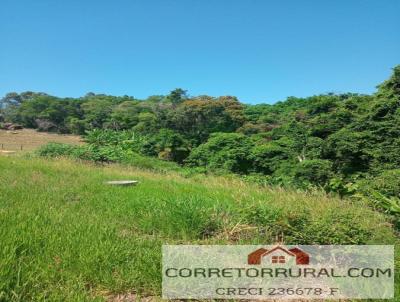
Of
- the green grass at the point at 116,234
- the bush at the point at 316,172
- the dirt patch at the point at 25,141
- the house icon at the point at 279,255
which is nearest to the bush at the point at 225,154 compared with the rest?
the bush at the point at 316,172

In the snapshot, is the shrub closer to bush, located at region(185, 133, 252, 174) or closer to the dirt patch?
bush, located at region(185, 133, 252, 174)

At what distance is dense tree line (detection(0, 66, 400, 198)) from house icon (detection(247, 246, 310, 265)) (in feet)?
14.6

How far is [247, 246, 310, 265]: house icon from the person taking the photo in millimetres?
3367

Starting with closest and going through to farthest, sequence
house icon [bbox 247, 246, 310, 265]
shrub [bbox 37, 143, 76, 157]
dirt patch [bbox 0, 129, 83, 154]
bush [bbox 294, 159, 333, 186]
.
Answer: house icon [bbox 247, 246, 310, 265] → bush [bbox 294, 159, 333, 186] → shrub [bbox 37, 143, 76, 157] → dirt patch [bbox 0, 129, 83, 154]

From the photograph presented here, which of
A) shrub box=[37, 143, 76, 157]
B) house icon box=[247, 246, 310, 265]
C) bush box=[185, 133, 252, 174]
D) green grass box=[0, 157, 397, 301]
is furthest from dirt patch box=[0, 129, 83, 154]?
house icon box=[247, 246, 310, 265]

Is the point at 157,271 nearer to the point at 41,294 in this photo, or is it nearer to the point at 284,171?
the point at 41,294

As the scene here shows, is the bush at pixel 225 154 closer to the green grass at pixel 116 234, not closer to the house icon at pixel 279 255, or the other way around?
the green grass at pixel 116 234

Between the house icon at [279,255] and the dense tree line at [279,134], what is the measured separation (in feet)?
14.6

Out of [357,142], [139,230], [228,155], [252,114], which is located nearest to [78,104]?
[252,114]

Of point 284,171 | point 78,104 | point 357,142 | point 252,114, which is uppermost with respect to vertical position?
point 78,104

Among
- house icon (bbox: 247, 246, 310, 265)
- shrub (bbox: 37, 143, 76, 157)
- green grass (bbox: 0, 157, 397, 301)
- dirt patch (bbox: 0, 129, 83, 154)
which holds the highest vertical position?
dirt patch (bbox: 0, 129, 83, 154)

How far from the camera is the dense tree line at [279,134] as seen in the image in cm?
1428

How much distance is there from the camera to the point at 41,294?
2.43 m

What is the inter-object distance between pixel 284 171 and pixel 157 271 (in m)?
18.1
